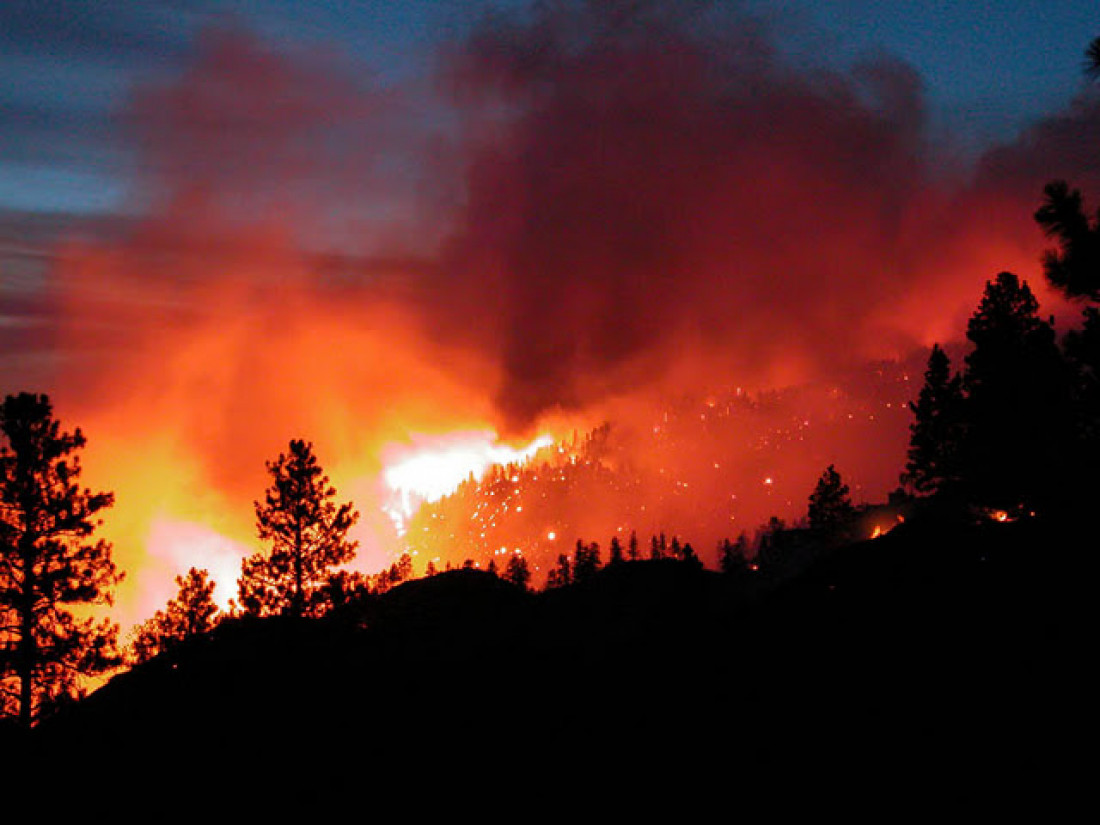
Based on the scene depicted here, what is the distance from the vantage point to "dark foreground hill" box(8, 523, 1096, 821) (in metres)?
15.2

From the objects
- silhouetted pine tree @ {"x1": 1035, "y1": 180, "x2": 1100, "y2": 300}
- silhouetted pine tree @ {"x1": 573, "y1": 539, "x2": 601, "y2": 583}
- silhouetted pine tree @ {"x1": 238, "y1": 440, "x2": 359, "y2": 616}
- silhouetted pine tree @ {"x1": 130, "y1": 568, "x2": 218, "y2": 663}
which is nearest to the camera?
Result: silhouetted pine tree @ {"x1": 1035, "y1": 180, "x2": 1100, "y2": 300}

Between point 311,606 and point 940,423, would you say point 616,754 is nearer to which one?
point 311,606

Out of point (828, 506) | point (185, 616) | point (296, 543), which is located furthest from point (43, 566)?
point (828, 506)

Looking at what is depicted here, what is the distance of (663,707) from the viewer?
20.1 meters

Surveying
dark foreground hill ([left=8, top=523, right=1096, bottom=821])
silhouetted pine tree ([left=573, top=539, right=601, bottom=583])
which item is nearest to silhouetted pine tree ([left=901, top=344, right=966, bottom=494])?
dark foreground hill ([left=8, top=523, right=1096, bottom=821])

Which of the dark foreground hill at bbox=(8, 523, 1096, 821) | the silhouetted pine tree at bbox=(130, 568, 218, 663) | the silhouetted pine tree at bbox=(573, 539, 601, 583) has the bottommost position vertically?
the dark foreground hill at bbox=(8, 523, 1096, 821)

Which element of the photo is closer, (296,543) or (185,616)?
(296,543)

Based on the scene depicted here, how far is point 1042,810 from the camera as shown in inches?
492

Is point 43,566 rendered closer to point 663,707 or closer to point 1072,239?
point 663,707

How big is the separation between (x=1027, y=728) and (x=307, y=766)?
55.9 ft

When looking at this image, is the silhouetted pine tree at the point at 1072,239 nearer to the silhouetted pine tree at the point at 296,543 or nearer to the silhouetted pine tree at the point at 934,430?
the silhouetted pine tree at the point at 296,543

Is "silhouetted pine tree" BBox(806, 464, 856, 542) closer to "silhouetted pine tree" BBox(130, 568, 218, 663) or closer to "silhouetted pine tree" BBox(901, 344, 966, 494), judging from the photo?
"silhouetted pine tree" BBox(901, 344, 966, 494)

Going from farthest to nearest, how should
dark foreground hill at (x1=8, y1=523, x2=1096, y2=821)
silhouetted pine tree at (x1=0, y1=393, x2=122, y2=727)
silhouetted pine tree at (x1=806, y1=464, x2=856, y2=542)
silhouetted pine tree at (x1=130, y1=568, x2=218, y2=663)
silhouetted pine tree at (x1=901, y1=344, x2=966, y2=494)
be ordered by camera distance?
silhouetted pine tree at (x1=806, y1=464, x2=856, y2=542), silhouetted pine tree at (x1=901, y1=344, x2=966, y2=494), silhouetted pine tree at (x1=130, y1=568, x2=218, y2=663), silhouetted pine tree at (x1=0, y1=393, x2=122, y2=727), dark foreground hill at (x1=8, y1=523, x2=1096, y2=821)

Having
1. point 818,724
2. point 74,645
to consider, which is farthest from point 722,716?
point 74,645
